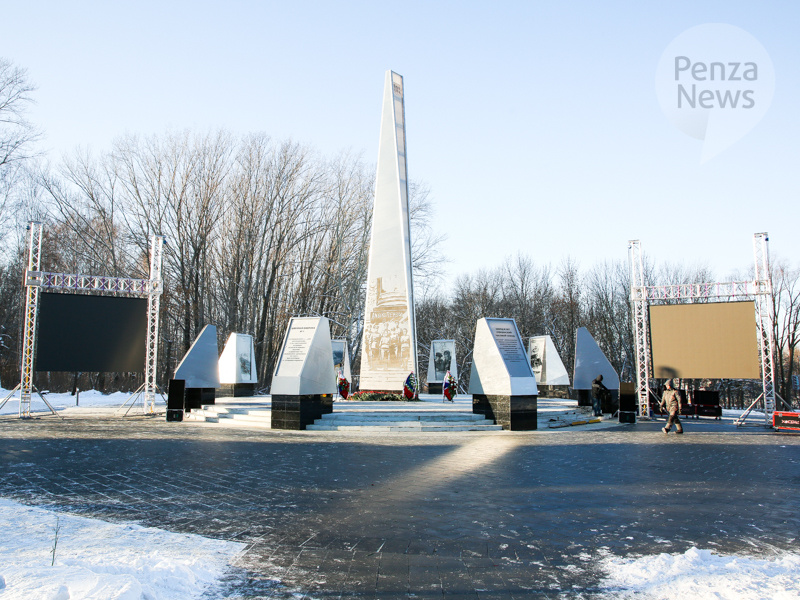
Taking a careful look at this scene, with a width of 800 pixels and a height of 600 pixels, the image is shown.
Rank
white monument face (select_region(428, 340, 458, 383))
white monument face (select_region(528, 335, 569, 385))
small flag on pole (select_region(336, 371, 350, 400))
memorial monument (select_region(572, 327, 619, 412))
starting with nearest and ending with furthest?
memorial monument (select_region(572, 327, 619, 412)) → small flag on pole (select_region(336, 371, 350, 400)) → white monument face (select_region(528, 335, 569, 385)) → white monument face (select_region(428, 340, 458, 383))

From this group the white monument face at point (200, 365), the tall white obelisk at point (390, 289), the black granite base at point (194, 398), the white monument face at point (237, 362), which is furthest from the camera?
the white monument face at point (237, 362)

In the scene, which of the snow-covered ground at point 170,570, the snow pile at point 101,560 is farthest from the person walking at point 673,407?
the snow pile at point 101,560

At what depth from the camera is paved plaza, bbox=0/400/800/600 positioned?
12.8ft

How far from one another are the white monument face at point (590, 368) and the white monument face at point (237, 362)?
12.6 m

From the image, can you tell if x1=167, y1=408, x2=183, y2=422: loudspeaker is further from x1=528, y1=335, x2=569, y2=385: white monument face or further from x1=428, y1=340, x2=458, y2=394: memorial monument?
x1=528, y1=335, x2=569, y2=385: white monument face

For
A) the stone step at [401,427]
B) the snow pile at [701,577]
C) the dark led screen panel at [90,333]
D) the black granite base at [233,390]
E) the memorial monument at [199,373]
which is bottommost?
the stone step at [401,427]

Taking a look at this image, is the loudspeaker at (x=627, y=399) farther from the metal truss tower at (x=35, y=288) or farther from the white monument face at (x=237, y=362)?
the white monument face at (x=237, y=362)

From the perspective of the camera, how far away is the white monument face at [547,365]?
23.8 metres

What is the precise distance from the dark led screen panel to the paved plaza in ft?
19.7

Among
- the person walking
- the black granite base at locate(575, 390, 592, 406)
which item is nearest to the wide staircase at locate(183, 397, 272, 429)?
the person walking

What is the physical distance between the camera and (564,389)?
23906mm

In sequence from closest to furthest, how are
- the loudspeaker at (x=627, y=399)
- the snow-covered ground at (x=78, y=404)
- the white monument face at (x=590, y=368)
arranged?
the loudspeaker at (x=627, y=399), the snow-covered ground at (x=78, y=404), the white monument face at (x=590, y=368)

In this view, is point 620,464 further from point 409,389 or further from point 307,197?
point 307,197

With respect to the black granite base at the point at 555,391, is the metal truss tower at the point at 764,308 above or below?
above
